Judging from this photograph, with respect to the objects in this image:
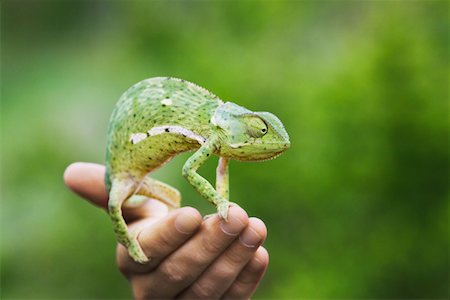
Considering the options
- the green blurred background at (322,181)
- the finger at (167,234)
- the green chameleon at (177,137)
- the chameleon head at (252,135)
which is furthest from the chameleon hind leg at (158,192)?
the green blurred background at (322,181)

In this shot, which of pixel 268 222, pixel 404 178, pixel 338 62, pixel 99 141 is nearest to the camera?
pixel 404 178

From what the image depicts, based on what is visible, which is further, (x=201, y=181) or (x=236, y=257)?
(x=236, y=257)

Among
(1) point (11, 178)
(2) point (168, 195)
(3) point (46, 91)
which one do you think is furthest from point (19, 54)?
(2) point (168, 195)

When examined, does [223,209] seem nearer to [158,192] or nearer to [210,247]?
[210,247]

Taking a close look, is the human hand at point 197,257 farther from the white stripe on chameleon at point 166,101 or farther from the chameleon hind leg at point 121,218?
the white stripe on chameleon at point 166,101

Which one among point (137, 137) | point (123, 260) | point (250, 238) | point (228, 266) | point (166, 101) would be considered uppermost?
point (166, 101)

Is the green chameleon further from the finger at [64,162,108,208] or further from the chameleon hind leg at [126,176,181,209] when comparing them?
the finger at [64,162,108,208]

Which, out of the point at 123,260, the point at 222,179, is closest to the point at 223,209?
the point at 222,179

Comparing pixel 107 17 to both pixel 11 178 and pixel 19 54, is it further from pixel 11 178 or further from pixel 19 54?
pixel 11 178
